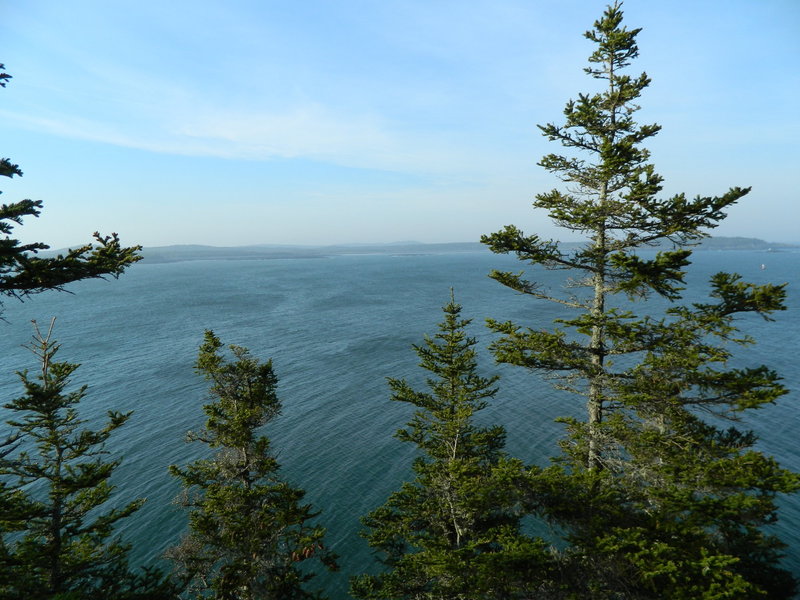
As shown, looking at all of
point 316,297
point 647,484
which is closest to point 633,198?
point 647,484

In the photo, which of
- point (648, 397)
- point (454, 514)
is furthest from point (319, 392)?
point (648, 397)

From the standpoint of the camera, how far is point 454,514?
16453mm

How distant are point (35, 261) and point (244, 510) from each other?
1210cm

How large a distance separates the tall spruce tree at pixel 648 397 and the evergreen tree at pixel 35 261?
10.5 m

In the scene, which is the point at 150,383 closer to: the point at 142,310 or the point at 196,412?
the point at 196,412

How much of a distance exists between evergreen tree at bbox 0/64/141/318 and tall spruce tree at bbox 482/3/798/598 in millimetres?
10450

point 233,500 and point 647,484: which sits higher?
point 647,484

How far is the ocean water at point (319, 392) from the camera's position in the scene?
31875 mm

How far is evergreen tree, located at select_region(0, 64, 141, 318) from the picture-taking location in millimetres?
7402

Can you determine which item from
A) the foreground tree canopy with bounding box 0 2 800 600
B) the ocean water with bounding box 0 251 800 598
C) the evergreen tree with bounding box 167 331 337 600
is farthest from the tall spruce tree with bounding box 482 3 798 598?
the ocean water with bounding box 0 251 800 598

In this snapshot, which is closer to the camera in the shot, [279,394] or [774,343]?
[279,394]

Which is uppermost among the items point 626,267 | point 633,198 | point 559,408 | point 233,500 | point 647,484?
point 633,198

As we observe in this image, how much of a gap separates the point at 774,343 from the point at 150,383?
96.8 meters

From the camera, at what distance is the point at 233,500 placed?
15.7m
